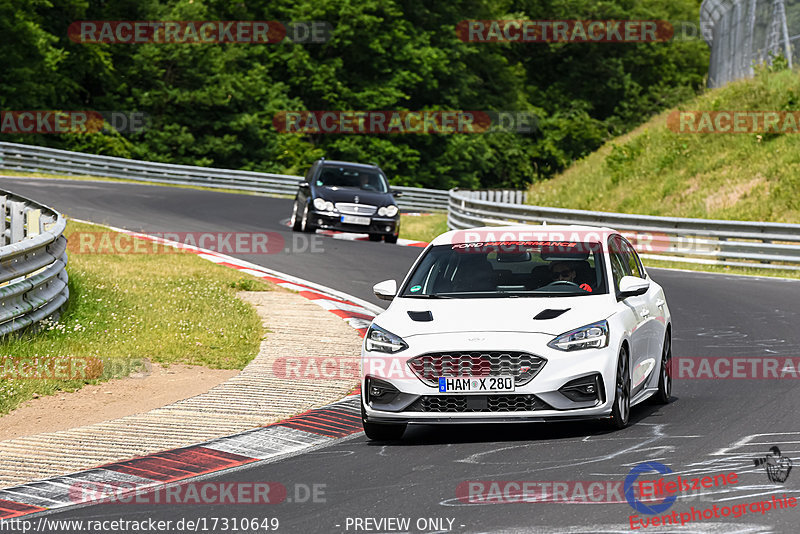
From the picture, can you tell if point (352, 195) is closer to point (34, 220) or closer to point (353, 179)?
point (353, 179)

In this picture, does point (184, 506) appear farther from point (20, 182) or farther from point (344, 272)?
point (20, 182)

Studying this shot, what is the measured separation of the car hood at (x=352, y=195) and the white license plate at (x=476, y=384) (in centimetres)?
1784

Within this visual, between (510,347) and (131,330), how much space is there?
6110 mm

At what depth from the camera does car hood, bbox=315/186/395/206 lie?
26078mm

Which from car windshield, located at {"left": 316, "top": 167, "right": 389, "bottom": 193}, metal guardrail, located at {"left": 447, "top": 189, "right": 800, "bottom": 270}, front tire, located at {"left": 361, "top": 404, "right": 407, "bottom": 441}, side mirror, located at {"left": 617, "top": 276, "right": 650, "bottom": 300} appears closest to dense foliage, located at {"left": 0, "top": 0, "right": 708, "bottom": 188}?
car windshield, located at {"left": 316, "top": 167, "right": 389, "bottom": 193}

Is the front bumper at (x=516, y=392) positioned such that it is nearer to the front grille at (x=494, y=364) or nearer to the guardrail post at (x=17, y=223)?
the front grille at (x=494, y=364)

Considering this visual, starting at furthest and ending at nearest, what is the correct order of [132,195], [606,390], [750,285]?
[132,195], [750,285], [606,390]

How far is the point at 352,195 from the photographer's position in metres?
26.2

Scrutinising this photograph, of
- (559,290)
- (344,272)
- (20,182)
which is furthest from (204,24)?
(559,290)

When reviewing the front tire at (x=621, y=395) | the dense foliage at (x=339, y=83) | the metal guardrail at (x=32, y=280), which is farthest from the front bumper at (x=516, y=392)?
the dense foliage at (x=339, y=83)

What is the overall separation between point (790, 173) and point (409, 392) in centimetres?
2388

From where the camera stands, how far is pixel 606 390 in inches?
328

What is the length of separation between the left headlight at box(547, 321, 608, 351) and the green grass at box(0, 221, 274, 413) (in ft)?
14.3

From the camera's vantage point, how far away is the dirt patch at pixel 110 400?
932cm
